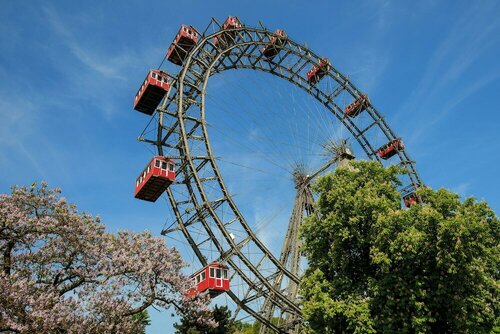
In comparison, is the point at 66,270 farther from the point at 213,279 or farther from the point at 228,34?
the point at 228,34

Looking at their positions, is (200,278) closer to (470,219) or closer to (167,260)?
(167,260)

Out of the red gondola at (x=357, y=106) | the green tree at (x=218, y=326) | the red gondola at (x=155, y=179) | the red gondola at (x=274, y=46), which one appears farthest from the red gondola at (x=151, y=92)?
the red gondola at (x=357, y=106)

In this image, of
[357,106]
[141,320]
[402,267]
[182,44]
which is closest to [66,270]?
[141,320]

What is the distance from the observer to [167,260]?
58.5ft

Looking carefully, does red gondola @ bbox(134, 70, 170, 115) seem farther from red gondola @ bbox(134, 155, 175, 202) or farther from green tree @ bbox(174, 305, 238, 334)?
green tree @ bbox(174, 305, 238, 334)

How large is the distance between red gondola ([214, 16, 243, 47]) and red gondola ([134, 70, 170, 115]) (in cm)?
639

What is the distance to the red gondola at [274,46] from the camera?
3747cm

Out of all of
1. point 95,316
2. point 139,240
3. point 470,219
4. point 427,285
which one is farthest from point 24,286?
point 470,219

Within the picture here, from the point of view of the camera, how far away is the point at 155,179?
84.6 ft

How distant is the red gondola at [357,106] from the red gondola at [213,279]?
23480 millimetres

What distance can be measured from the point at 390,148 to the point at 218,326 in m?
26.7

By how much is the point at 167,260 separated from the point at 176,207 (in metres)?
10.3

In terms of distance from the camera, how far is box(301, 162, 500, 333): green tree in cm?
1603

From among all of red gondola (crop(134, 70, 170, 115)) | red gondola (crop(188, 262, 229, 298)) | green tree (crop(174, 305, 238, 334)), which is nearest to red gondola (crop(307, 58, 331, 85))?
red gondola (crop(134, 70, 170, 115))
